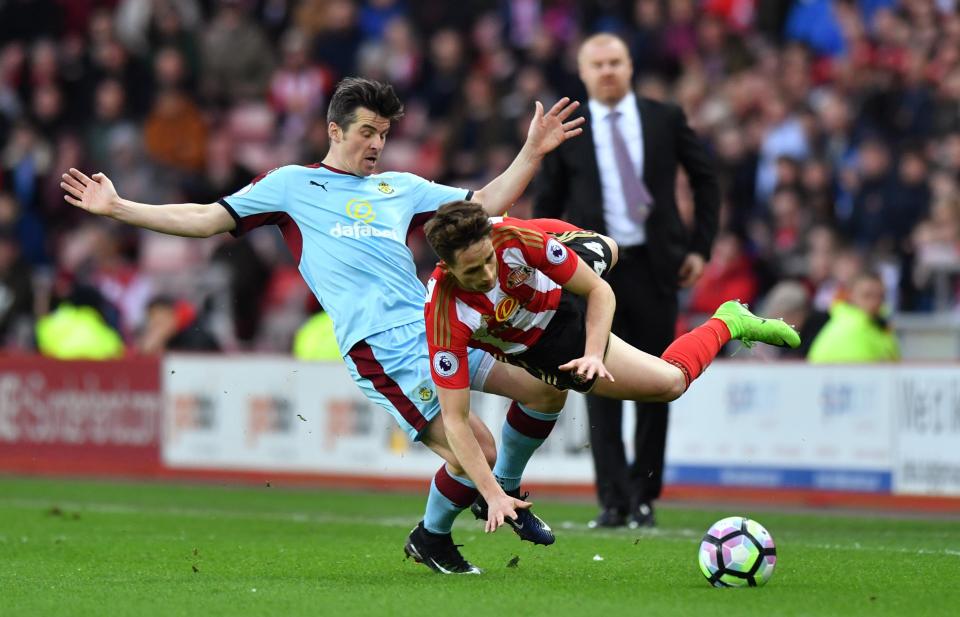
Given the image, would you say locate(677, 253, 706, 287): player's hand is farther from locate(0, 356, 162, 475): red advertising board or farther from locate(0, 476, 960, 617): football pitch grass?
locate(0, 356, 162, 475): red advertising board

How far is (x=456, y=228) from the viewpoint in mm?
6598

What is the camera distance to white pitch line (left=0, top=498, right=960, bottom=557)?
880 cm

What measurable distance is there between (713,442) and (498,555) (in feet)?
15.2

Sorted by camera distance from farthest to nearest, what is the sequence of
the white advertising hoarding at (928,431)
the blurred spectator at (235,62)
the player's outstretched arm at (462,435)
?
the blurred spectator at (235,62), the white advertising hoarding at (928,431), the player's outstretched arm at (462,435)

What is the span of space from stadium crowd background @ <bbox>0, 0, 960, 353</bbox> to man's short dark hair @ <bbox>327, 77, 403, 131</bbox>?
21.9 ft

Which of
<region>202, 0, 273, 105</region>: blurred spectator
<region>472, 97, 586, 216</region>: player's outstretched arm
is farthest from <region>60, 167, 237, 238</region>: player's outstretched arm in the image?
<region>202, 0, 273, 105</region>: blurred spectator

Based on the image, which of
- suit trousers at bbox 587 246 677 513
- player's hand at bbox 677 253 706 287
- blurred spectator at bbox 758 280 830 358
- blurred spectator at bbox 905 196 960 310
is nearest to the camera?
suit trousers at bbox 587 246 677 513

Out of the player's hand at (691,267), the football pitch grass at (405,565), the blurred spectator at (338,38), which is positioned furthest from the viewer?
the blurred spectator at (338,38)

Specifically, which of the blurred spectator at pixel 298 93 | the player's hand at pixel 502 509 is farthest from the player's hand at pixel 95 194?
the blurred spectator at pixel 298 93

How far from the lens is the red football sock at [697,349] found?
25.0ft

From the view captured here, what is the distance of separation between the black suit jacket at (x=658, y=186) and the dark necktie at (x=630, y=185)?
0.06 m

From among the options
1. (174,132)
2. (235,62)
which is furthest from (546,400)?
(235,62)

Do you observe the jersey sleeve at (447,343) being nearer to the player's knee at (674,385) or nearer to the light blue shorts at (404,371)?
the light blue shorts at (404,371)

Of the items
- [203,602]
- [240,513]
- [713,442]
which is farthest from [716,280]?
[203,602]
